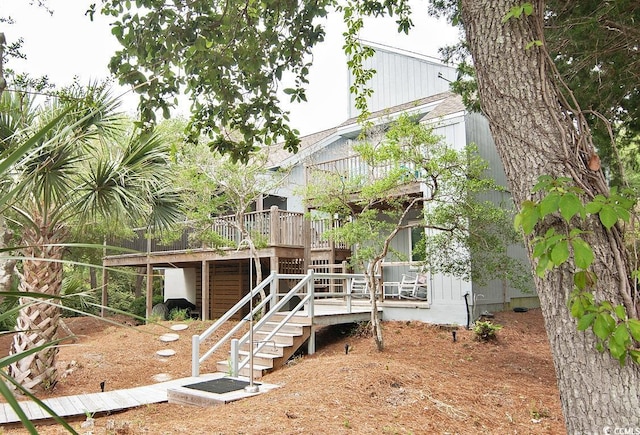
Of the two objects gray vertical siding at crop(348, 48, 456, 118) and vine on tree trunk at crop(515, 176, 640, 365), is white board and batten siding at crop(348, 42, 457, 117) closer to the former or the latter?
gray vertical siding at crop(348, 48, 456, 118)

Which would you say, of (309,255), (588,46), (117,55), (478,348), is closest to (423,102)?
(309,255)

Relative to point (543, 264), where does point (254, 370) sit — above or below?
below

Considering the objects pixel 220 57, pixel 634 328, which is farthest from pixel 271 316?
pixel 634 328

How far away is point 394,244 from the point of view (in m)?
14.0

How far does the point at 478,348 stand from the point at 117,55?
301 inches

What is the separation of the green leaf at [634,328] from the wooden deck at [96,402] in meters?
5.39

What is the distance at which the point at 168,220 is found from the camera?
31.3 feet

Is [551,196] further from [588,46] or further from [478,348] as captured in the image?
[478,348]

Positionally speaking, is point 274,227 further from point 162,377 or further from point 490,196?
point 490,196

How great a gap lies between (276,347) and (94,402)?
3250 mm

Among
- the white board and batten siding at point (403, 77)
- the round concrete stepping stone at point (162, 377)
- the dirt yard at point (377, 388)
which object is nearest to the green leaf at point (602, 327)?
the dirt yard at point (377, 388)

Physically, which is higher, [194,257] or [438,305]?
[194,257]

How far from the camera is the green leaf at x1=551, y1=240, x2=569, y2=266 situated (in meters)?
2.01

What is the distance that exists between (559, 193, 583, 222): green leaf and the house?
7.73 meters
